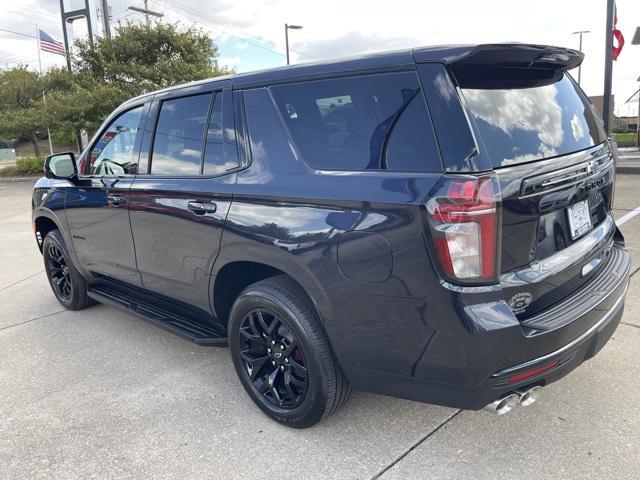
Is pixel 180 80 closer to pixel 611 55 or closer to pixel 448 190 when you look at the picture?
pixel 611 55

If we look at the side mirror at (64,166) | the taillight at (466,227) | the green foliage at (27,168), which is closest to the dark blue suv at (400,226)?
the taillight at (466,227)

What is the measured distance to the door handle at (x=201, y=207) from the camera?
2826 millimetres

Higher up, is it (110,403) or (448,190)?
(448,190)

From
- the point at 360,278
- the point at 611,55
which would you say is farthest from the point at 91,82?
the point at 360,278

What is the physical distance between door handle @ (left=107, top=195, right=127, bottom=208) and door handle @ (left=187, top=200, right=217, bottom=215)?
828 millimetres

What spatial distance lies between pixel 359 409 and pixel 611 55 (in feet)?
32.8

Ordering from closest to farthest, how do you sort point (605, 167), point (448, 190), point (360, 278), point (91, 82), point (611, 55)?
1. point (448, 190)
2. point (360, 278)
3. point (605, 167)
4. point (611, 55)
5. point (91, 82)

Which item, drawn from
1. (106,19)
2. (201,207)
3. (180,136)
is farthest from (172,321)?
(106,19)

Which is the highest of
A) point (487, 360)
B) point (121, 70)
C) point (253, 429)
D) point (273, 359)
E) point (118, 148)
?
point (121, 70)

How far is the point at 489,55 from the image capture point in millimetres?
2061

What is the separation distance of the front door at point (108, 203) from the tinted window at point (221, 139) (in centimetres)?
83

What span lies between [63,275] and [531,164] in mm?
4342

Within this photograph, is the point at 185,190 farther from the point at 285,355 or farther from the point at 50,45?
the point at 50,45

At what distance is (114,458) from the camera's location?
8.39 ft
